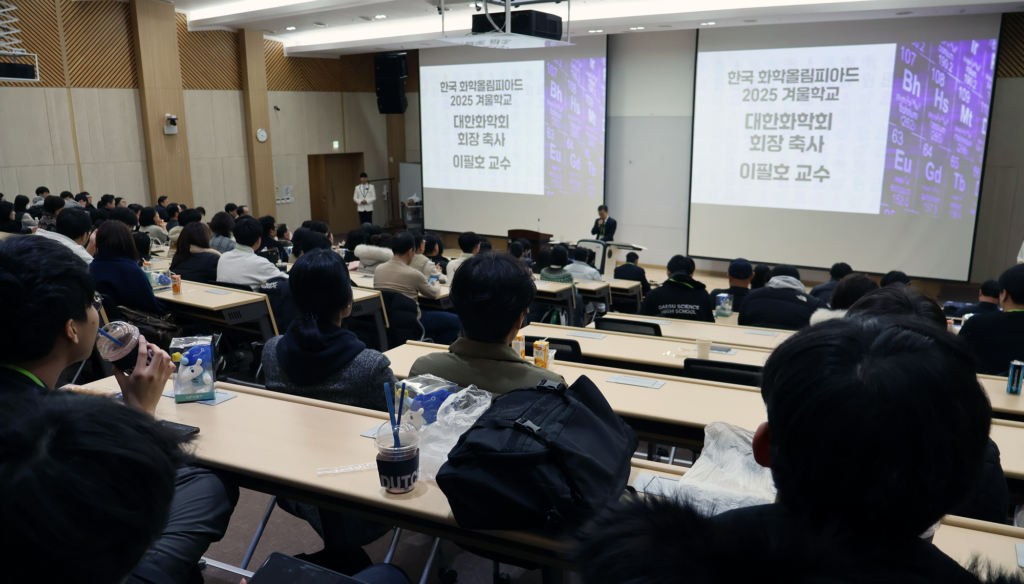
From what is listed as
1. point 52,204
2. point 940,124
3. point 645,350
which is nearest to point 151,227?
point 52,204

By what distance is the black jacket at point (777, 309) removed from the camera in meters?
4.41

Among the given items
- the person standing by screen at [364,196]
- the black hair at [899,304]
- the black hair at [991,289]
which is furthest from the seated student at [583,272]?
the person standing by screen at [364,196]

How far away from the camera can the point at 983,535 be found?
5.07ft

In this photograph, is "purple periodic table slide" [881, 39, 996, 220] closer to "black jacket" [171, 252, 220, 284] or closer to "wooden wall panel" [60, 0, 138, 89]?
"black jacket" [171, 252, 220, 284]

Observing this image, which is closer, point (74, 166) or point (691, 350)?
point (691, 350)

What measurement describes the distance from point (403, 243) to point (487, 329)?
3.21 metres

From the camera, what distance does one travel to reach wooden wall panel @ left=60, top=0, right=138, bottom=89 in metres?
9.95

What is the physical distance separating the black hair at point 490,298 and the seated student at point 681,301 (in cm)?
287

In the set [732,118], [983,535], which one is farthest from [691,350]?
[732,118]

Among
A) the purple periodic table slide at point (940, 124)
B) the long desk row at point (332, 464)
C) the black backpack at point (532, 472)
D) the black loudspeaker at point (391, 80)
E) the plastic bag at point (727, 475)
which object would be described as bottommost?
the long desk row at point (332, 464)

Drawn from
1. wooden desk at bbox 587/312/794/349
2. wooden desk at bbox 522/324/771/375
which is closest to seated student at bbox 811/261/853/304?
wooden desk at bbox 587/312/794/349

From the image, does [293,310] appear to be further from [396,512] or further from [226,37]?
[226,37]

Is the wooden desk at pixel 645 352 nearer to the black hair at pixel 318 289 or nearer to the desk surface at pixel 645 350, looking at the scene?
the desk surface at pixel 645 350

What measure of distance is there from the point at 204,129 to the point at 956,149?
37.1 feet
